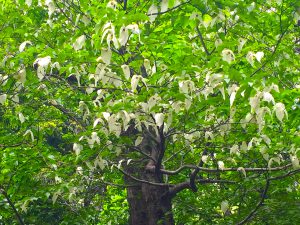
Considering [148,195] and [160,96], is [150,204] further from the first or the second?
[160,96]

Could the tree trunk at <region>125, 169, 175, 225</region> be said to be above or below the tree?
below

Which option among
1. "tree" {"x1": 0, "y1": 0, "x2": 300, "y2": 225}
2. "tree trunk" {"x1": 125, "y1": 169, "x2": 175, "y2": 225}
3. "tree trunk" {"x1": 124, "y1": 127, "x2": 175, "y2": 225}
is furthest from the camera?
"tree trunk" {"x1": 125, "y1": 169, "x2": 175, "y2": 225}

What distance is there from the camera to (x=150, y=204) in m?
8.49

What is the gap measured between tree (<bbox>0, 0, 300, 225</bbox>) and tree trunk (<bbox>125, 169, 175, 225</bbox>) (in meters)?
0.02

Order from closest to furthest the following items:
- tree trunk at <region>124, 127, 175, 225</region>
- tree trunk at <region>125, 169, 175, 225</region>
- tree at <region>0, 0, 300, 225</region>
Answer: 1. tree at <region>0, 0, 300, 225</region>
2. tree trunk at <region>124, 127, 175, 225</region>
3. tree trunk at <region>125, 169, 175, 225</region>

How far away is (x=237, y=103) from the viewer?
5.90 metres

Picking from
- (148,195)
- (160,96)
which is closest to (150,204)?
(148,195)

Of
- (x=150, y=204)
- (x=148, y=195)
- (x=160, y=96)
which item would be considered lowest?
(x=150, y=204)

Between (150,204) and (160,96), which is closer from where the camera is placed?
(160,96)

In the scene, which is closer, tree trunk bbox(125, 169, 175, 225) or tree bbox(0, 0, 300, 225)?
tree bbox(0, 0, 300, 225)

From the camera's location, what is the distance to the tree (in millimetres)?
4891

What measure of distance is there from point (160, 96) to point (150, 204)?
3.82 meters

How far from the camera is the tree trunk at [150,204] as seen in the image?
8336mm

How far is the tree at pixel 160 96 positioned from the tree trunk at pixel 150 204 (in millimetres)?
22
